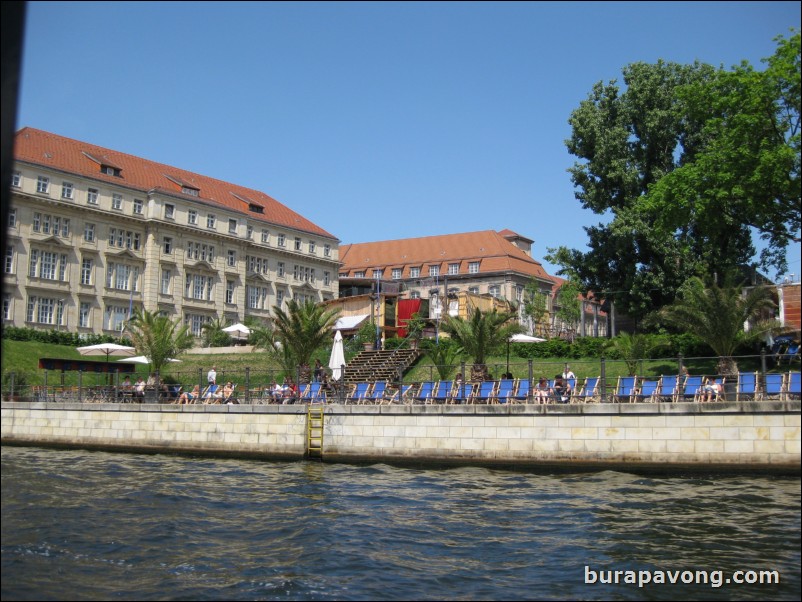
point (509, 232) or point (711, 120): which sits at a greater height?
point (509, 232)

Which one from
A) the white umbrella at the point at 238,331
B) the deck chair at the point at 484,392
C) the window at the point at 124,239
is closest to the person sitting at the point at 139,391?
the deck chair at the point at 484,392

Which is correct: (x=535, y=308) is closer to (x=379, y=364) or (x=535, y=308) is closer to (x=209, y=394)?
(x=379, y=364)

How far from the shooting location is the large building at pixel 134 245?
192 ft

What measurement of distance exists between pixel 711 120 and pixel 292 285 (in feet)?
180

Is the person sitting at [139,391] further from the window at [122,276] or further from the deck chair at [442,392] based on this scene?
the window at [122,276]

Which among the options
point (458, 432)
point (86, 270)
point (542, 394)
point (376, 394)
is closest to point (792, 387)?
point (542, 394)

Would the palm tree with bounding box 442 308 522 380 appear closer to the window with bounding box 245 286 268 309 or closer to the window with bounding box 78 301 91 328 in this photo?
the window with bounding box 78 301 91 328

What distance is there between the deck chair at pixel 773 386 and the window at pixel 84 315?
5389 cm

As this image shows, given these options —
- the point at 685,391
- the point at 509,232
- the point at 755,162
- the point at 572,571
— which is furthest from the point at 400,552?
the point at 509,232

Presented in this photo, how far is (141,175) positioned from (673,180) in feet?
170

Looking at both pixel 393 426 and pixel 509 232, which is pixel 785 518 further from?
pixel 509 232

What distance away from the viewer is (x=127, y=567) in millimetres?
10750

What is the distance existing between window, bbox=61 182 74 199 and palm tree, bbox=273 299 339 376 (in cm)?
3486

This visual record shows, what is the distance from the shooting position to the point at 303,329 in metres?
34.1
